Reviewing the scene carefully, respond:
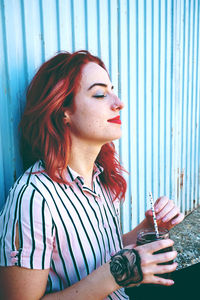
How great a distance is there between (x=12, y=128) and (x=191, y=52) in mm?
2913

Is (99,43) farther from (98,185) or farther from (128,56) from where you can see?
(98,185)

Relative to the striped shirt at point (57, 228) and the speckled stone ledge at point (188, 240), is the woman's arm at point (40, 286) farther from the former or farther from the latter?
the speckled stone ledge at point (188, 240)

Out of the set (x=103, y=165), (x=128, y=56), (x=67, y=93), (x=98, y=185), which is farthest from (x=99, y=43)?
(x=98, y=185)

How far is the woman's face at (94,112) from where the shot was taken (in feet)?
4.97

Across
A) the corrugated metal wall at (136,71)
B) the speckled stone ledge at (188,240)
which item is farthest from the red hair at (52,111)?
the speckled stone ledge at (188,240)

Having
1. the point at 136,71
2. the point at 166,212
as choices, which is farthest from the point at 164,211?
the point at 136,71

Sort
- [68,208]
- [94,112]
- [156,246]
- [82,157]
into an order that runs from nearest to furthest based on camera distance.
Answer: [156,246], [68,208], [94,112], [82,157]

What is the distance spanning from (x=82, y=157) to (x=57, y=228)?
51 centimetres

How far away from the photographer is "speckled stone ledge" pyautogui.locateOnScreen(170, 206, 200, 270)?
2846 millimetres

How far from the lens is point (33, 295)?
3.69 feet

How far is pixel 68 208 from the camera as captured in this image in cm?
139

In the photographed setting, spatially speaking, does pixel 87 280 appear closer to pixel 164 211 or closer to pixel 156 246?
pixel 156 246

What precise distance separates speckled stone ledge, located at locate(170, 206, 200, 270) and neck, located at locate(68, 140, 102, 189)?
184 centimetres

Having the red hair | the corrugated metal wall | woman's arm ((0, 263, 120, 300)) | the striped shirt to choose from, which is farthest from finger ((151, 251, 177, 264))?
the corrugated metal wall
